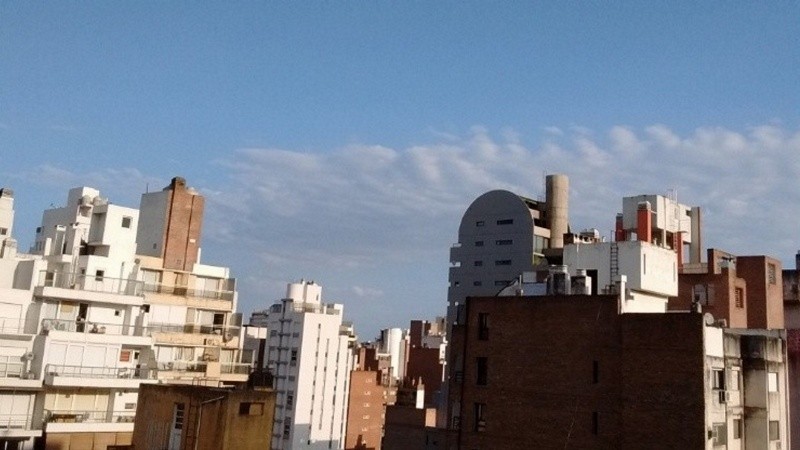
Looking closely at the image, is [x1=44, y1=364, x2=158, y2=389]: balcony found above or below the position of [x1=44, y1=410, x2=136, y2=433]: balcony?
above

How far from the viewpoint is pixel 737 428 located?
4812 centimetres

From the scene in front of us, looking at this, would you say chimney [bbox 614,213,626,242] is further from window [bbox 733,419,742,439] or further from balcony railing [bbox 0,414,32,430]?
balcony railing [bbox 0,414,32,430]

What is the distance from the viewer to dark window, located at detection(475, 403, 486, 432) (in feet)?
177

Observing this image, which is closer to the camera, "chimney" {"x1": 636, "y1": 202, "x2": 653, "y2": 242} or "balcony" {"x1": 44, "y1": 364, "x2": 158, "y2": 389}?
"balcony" {"x1": 44, "y1": 364, "x2": 158, "y2": 389}

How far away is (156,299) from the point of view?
193 ft

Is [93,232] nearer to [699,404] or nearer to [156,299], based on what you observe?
[156,299]

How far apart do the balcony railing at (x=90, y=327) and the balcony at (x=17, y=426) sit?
5651 millimetres

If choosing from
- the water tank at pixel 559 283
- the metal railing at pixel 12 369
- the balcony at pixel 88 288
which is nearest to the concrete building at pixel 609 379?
the water tank at pixel 559 283

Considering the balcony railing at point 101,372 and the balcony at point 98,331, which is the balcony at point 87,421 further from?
the balcony at point 98,331

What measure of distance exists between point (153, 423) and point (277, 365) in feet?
167

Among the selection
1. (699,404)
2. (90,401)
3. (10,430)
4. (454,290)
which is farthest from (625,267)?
(454,290)

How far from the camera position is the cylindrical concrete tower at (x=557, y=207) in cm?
10656

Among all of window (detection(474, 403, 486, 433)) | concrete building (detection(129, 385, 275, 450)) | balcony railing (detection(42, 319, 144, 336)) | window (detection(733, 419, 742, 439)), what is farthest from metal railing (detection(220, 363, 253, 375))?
window (detection(733, 419, 742, 439))

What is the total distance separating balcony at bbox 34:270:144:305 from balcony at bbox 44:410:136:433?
7726 millimetres
